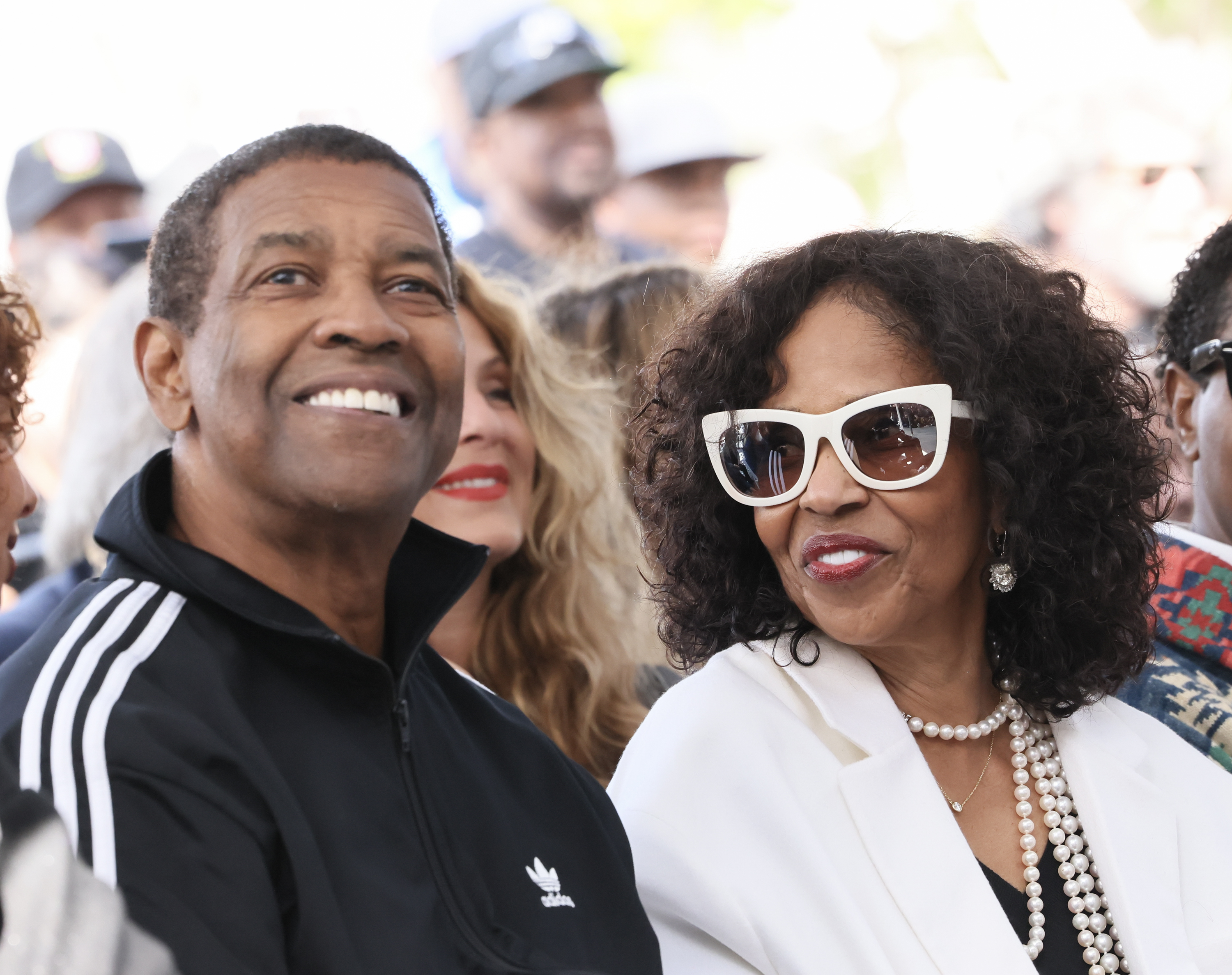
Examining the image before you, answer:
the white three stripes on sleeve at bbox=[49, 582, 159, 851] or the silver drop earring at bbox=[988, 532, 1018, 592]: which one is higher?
the white three stripes on sleeve at bbox=[49, 582, 159, 851]

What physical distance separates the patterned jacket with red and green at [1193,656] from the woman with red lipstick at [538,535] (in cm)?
127

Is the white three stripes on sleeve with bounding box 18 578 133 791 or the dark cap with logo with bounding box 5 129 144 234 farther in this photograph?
the dark cap with logo with bounding box 5 129 144 234

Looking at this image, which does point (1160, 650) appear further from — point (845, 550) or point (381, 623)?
point (381, 623)

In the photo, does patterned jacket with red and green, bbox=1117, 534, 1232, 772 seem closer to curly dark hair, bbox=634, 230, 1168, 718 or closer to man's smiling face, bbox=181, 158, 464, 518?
curly dark hair, bbox=634, 230, 1168, 718

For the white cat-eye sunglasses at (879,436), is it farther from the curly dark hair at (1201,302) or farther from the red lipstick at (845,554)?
the curly dark hair at (1201,302)

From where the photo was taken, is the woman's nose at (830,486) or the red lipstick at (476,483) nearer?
the woman's nose at (830,486)

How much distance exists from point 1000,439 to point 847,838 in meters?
0.74

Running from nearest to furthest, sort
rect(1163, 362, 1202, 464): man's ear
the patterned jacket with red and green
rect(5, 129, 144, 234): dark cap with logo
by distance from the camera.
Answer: the patterned jacket with red and green < rect(1163, 362, 1202, 464): man's ear < rect(5, 129, 144, 234): dark cap with logo

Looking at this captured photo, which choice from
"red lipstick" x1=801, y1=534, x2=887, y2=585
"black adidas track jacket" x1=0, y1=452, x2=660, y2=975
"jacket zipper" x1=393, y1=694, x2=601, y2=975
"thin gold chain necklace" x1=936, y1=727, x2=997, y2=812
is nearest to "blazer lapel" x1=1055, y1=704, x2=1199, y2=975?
"thin gold chain necklace" x1=936, y1=727, x2=997, y2=812

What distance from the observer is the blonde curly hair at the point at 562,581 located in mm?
3455

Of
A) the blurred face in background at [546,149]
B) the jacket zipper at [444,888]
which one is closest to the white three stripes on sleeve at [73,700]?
the jacket zipper at [444,888]

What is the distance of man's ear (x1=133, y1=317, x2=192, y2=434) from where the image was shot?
195cm

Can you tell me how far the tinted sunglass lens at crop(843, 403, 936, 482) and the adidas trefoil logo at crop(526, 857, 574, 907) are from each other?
32.8 inches

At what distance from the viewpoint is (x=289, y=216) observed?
191 centimetres
